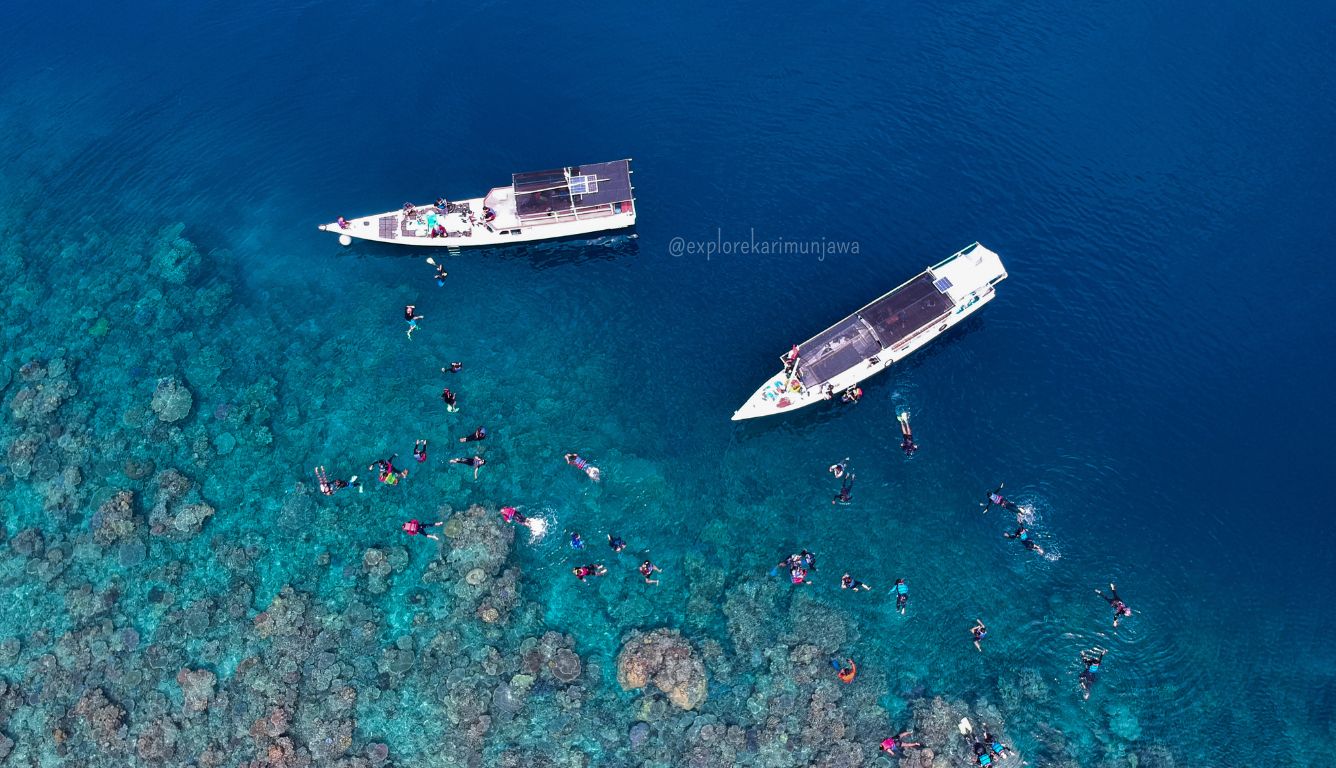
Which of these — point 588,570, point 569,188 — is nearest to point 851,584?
point 588,570

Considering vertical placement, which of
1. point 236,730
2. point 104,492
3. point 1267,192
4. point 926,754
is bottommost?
point 926,754

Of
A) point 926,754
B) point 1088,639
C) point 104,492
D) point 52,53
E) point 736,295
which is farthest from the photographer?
point 52,53

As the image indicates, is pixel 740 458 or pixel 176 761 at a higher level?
pixel 740 458

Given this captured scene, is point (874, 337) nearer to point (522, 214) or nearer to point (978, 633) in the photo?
point (978, 633)

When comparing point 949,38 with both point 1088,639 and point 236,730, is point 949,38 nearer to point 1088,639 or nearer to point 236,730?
point 1088,639

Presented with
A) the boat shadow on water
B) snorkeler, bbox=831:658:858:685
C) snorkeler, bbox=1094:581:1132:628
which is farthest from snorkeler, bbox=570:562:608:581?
snorkeler, bbox=1094:581:1132:628

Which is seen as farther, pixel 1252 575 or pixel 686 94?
pixel 686 94

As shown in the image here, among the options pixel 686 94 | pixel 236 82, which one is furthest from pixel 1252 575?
pixel 236 82
